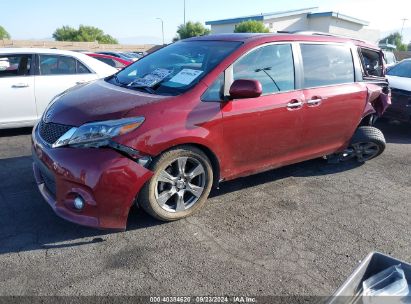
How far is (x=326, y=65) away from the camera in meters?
4.40

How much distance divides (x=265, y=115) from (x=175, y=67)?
107 centimetres

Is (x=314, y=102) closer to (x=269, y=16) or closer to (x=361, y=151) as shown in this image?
(x=361, y=151)

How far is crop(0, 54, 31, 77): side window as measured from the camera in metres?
5.68

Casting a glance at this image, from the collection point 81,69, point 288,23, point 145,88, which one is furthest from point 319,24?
point 145,88

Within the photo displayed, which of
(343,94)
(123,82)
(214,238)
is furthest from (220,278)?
(343,94)

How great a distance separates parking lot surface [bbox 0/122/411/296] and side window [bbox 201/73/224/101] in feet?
3.77

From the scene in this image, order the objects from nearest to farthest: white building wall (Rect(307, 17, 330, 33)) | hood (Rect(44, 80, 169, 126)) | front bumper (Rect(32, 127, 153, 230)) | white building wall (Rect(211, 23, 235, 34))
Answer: front bumper (Rect(32, 127, 153, 230)) → hood (Rect(44, 80, 169, 126)) → white building wall (Rect(307, 17, 330, 33)) → white building wall (Rect(211, 23, 235, 34))

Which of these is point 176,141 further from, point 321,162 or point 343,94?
point 321,162

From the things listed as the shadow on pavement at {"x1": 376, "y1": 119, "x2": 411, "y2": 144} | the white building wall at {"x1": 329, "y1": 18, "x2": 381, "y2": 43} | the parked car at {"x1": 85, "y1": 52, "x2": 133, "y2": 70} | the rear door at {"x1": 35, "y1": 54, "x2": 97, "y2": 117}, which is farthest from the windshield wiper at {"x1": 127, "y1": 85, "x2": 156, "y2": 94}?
the white building wall at {"x1": 329, "y1": 18, "x2": 381, "y2": 43}

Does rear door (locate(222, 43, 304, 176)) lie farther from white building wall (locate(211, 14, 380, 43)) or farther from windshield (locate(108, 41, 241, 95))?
white building wall (locate(211, 14, 380, 43))

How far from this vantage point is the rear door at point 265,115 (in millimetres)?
3543

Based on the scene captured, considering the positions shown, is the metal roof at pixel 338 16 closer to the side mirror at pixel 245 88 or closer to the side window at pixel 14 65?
the side window at pixel 14 65

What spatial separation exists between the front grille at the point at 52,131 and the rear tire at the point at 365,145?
12.2 ft

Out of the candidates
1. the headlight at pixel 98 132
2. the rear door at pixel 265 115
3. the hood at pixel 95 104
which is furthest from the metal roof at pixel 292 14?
the headlight at pixel 98 132
